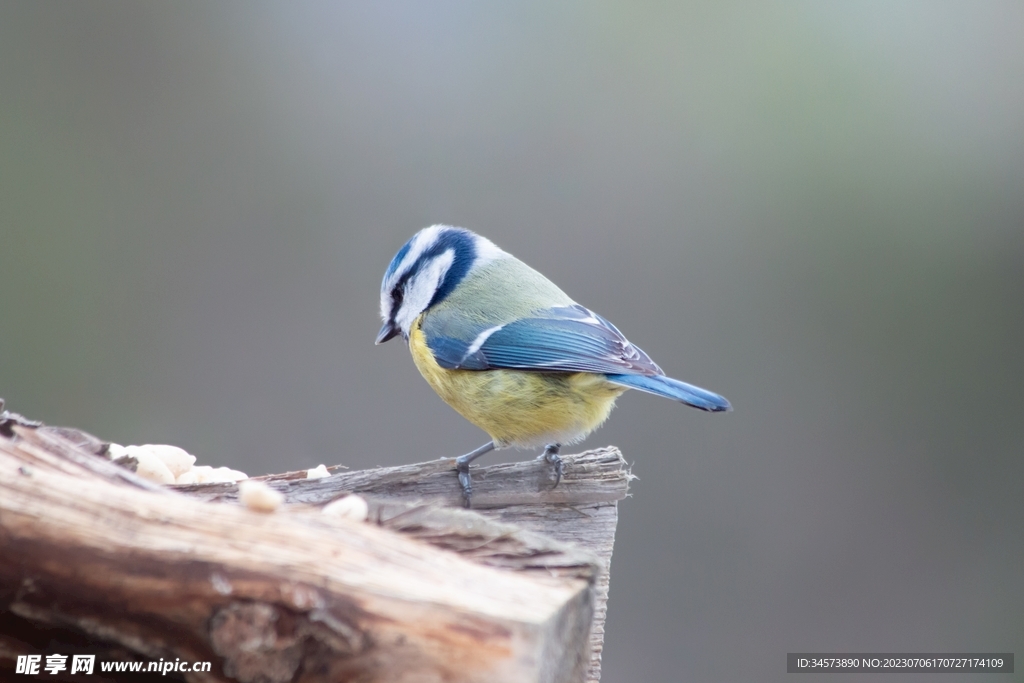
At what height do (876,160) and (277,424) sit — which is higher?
(876,160)

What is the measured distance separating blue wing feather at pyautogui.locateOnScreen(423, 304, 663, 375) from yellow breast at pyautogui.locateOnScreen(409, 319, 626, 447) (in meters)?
0.02

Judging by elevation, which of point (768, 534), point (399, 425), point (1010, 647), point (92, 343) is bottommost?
point (1010, 647)

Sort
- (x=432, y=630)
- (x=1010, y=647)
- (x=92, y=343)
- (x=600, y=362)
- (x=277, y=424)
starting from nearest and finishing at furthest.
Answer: (x=432, y=630) → (x=600, y=362) → (x=1010, y=647) → (x=277, y=424) → (x=92, y=343)

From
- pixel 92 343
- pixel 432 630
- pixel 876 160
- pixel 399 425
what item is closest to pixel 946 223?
pixel 876 160

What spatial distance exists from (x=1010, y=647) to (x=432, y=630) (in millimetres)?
2304

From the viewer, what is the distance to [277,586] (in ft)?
1.85

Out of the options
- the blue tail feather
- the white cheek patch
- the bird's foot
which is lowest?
the bird's foot

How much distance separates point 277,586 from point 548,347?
0.77m

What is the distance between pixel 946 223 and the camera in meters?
2.42

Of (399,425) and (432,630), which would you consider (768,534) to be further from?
(432,630)

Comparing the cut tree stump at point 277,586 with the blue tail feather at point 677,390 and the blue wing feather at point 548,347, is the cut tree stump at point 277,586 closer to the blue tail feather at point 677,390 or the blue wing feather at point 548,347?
the blue tail feather at point 677,390

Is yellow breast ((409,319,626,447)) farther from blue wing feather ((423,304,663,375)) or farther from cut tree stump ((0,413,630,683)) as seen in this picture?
cut tree stump ((0,413,630,683))

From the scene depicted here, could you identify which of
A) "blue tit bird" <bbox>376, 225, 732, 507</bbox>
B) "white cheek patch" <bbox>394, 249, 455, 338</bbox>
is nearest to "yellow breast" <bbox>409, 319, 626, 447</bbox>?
"blue tit bird" <bbox>376, 225, 732, 507</bbox>

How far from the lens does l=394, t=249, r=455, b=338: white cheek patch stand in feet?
4.91
